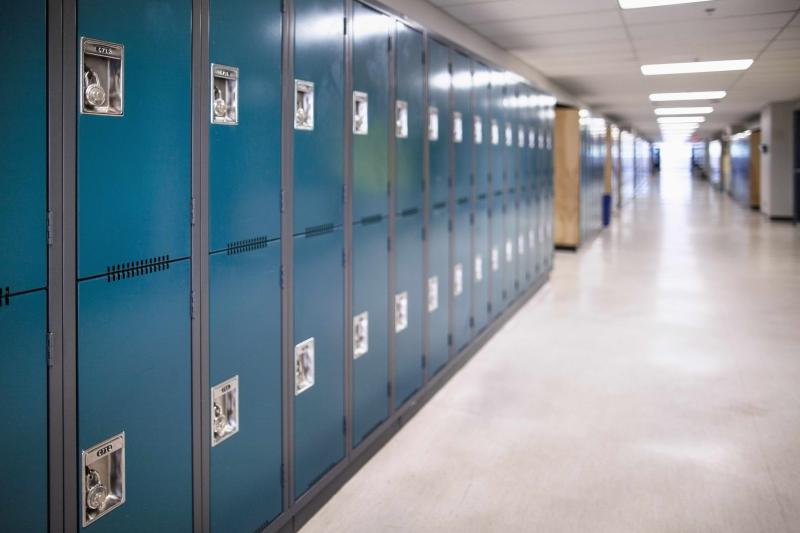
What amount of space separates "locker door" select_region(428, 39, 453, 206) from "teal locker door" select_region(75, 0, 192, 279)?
101 inches

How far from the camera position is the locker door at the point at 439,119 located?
4.55 m

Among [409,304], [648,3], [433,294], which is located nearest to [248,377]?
[409,304]

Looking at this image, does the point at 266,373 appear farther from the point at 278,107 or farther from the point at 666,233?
the point at 666,233

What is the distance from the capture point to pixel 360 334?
3.57m

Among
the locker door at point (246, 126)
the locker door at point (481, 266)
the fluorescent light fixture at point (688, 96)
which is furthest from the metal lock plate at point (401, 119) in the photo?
the fluorescent light fixture at point (688, 96)

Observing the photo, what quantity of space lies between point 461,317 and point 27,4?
4098 mm

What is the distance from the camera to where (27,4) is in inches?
63.6

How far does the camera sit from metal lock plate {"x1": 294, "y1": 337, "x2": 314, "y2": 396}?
9.61ft

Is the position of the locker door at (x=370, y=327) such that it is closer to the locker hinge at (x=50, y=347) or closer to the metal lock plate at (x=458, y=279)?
the metal lock plate at (x=458, y=279)

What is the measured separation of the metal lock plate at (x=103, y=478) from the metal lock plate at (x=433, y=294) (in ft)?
9.29

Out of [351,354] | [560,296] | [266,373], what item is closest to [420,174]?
[351,354]

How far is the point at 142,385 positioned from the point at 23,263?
0.56 meters

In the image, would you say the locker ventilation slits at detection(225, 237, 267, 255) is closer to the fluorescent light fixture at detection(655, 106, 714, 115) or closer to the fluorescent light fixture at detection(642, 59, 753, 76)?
the fluorescent light fixture at detection(642, 59, 753, 76)

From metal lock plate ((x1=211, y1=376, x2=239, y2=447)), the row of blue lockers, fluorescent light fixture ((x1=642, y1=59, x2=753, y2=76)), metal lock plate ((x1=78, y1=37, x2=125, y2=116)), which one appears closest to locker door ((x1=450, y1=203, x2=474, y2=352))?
the row of blue lockers
